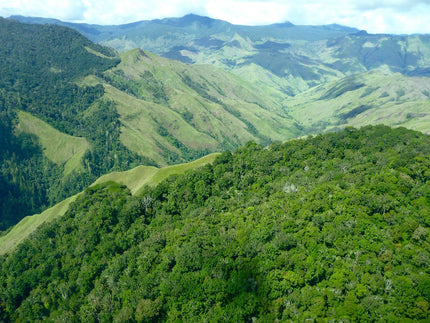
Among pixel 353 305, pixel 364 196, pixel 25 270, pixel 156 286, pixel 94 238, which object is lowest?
pixel 25 270

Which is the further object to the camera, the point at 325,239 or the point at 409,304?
the point at 325,239

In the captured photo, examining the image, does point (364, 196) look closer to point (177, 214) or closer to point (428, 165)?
point (428, 165)

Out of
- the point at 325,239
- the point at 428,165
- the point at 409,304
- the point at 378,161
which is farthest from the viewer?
the point at 378,161

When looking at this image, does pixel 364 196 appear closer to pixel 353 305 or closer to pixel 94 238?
pixel 353 305

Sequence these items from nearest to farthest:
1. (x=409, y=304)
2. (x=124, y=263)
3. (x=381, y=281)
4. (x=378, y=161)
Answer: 1. (x=409, y=304)
2. (x=381, y=281)
3. (x=124, y=263)
4. (x=378, y=161)

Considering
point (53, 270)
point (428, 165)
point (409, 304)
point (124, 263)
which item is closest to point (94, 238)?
point (53, 270)

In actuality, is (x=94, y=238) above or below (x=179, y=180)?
below

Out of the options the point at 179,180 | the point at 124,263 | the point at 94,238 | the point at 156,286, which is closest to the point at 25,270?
the point at 94,238
